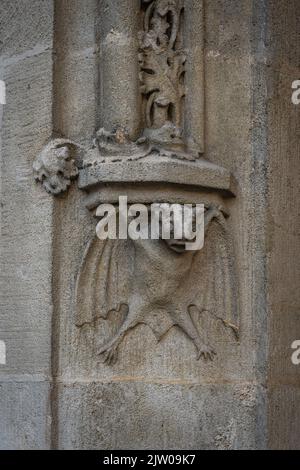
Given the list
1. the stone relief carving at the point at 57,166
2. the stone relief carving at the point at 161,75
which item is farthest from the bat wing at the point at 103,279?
the stone relief carving at the point at 161,75

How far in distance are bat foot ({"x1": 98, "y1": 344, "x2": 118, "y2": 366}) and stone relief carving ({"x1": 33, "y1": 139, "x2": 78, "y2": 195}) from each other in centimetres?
64

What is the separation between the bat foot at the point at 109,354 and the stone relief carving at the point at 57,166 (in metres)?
0.64

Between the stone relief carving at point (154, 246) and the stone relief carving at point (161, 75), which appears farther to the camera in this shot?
the stone relief carving at point (161, 75)

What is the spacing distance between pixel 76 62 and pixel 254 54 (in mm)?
715

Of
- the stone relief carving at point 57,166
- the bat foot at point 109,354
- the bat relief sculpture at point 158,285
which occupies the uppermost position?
the stone relief carving at point 57,166

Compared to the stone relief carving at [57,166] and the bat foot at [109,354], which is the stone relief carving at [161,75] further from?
the bat foot at [109,354]

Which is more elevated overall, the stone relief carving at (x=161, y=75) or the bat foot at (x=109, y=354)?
the stone relief carving at (x=161, y=75)

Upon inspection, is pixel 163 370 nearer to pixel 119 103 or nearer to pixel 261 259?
pixel 261 259

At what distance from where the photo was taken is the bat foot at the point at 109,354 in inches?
167

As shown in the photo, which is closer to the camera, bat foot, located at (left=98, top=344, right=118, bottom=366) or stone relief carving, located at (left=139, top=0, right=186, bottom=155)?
bat foot, located at (left=98, top=344, right=118, bottom=366)

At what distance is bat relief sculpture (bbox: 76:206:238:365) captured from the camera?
4.27 m

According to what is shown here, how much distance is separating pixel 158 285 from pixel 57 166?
61 cm

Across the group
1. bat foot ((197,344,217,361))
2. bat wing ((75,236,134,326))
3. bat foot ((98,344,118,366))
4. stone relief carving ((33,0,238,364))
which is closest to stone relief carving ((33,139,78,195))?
stone relief carving ((33,0,238,364))

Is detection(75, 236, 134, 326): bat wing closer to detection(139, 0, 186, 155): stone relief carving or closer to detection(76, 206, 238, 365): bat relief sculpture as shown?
detection(76, 206, 238, 365): bat relief sculpture
